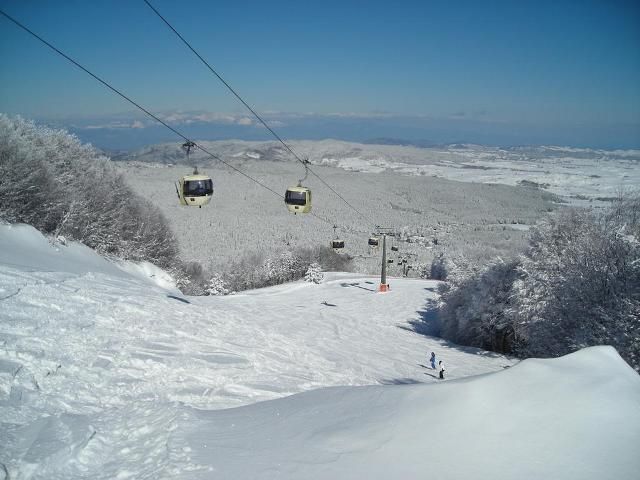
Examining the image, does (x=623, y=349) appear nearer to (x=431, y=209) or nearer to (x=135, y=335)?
(x=135, y=335)

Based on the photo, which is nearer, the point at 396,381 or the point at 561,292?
the point at 396,381

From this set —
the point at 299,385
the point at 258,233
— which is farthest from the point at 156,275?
the point at 258,233

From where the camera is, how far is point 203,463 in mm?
5336

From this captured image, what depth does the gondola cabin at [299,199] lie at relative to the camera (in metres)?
17.9

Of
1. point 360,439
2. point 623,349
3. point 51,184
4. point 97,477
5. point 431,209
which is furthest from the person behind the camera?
point 431,209

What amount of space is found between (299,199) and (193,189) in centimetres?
475

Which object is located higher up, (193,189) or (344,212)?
(193,189)

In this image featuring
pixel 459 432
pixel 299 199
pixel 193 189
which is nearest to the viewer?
pixel 459 432

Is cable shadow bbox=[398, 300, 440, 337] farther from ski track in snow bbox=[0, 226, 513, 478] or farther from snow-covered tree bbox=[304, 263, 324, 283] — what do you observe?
snow-covered tree bbox=[304, 263, 324, 283]

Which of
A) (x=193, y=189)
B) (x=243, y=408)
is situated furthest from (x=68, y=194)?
(x=243, y=408)

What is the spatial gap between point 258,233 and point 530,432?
4659 inches

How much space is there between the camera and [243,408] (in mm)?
8000

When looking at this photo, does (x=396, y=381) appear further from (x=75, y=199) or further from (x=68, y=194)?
(x=68, y=194)

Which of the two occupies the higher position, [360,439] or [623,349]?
[360,439]
